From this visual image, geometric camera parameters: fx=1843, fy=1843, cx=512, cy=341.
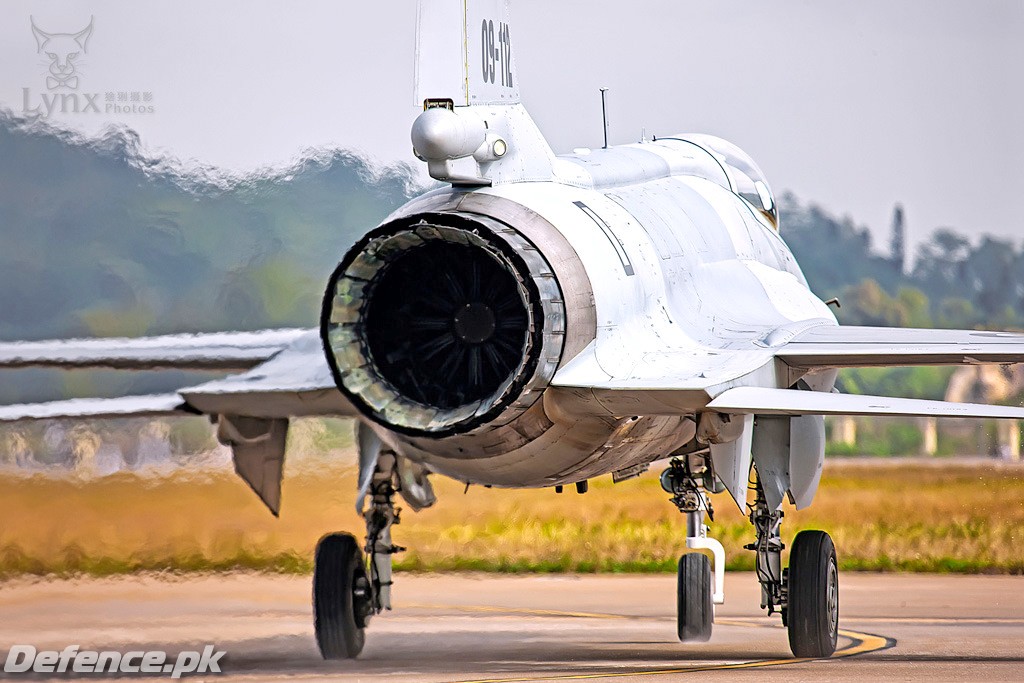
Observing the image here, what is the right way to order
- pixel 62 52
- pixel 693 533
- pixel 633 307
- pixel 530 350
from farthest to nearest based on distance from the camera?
pixel 62 52, pixel 693 533, pixel 633 307, pixel 530 350

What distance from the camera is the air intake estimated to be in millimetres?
10141

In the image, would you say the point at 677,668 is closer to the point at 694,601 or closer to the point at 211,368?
the point at 694,601

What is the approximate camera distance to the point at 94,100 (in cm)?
1644

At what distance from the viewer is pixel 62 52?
1680cm

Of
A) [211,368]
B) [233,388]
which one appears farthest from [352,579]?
[233,388]

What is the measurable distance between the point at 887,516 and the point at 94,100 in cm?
878

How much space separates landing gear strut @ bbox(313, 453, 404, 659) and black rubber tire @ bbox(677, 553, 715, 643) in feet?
9.45

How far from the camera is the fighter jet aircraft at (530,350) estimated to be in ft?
33.9

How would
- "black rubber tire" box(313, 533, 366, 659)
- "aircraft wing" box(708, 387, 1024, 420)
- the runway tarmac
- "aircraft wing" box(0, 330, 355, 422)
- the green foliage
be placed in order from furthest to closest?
the green foliage
"black rubber tire" box(313, 533, 366, 659)
the runway tarmac
"aircraft wing" box(0, 330, 355, 422)
"aircraft wing" box(708, 387, 1024, 420)

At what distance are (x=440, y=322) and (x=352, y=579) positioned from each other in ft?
9.33
